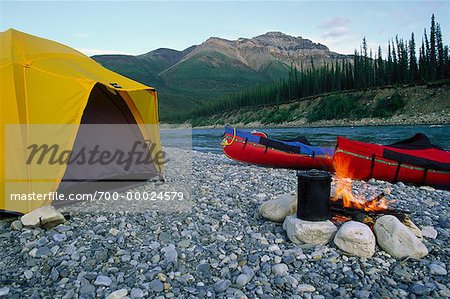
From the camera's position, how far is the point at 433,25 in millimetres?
67625

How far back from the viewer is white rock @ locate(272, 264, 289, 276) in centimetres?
408

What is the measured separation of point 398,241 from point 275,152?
23.9 feet

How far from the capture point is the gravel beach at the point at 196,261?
3.73 meters

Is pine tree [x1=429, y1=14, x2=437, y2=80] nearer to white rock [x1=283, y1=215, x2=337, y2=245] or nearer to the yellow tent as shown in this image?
white rock [x1=283, y1=215, x2=337, y2=245]

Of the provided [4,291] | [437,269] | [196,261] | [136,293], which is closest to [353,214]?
[437,269]

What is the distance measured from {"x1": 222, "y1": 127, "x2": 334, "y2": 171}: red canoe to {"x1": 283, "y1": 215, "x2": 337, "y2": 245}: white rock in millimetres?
6387

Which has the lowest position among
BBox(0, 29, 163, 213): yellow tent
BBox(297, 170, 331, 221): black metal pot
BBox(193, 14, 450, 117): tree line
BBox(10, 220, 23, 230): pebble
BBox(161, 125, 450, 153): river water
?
BBox(161, 125, 450, 153): river water

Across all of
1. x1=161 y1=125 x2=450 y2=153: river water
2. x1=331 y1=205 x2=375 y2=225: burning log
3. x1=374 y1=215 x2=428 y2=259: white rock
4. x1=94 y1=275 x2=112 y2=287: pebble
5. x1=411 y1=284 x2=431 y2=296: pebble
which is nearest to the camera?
x1=411 y1=284 x2=431 y2=296: pebble

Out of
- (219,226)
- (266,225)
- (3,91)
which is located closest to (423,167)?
(266,225)

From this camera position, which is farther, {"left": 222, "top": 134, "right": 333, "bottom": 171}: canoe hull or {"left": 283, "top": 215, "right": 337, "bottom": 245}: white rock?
{"left": 222, "top": 134, "right": 333, "bottom": 171}: canoe hull

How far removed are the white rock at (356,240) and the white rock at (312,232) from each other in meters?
0.20

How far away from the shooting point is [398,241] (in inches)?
175

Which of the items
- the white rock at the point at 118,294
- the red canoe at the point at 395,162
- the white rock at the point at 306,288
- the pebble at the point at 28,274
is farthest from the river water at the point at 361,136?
the white rock at the point at 118,294

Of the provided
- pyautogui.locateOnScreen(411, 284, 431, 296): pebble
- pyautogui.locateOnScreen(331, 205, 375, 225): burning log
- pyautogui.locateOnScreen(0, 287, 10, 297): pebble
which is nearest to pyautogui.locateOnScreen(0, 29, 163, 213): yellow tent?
pyautogui.locateOnScreen(0, 287, 10, 297): pebble
